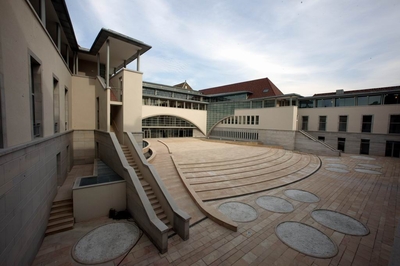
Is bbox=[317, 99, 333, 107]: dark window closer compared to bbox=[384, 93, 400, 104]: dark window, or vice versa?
bbox=[384, 93, 400, 104]: dark window

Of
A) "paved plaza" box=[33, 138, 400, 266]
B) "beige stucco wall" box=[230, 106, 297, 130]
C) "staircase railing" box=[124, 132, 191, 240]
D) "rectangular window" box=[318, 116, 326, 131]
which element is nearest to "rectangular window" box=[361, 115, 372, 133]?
"rectangular window" box=[318, 116, 326, 131]

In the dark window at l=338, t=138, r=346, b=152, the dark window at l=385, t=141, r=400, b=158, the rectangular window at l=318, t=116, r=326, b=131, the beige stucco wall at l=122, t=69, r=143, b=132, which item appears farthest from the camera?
the rectangular window at l=318, t=116, r=326, b=131

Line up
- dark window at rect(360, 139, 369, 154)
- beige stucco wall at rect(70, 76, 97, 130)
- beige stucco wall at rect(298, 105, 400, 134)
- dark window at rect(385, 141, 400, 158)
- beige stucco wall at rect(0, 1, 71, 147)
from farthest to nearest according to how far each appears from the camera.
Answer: dark window at rect(360, 139, 369, 154) → beige stucco wall at rect(298, 105, 400, 134) → dark window at rect(385, 141, 400, 158) → beige stucco wall at rect(70, 76, 97, 130) → beige stucco wall at rect(0, 1, 71, 147)

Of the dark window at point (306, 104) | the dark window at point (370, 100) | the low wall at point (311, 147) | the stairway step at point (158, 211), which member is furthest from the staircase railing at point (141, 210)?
the dark window at point (370, 100)

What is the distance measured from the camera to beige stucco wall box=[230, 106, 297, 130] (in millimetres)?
24312

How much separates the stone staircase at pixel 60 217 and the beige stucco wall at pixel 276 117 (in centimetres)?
2558

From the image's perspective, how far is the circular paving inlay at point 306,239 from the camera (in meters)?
5.63

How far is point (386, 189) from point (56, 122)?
2054cm

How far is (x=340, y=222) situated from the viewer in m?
7.32

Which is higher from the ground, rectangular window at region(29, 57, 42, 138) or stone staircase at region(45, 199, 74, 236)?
rectangular window at region(29, 57, 42, 138)

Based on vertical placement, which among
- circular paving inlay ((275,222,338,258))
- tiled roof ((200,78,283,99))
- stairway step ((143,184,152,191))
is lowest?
circular paving inlay ((275,222,338,258))

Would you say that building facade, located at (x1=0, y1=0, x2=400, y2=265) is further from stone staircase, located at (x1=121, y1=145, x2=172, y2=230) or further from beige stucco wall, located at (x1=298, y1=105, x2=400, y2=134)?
stone staircase, located at (x1=121, y1=145, x2=172, y2=230)

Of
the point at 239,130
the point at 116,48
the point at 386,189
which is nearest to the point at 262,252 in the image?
the point at 386,189

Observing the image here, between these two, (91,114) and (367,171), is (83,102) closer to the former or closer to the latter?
(91,114)
